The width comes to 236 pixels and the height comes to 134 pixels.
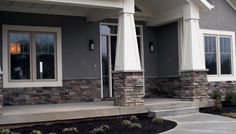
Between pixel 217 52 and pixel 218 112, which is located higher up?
pixel 217 52

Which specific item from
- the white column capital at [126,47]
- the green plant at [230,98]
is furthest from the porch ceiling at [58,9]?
the green plant at [230,98]

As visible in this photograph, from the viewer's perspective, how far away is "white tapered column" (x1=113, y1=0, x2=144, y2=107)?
1104 centimetres

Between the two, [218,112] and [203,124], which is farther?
[218,112]

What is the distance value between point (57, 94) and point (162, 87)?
4.34 m

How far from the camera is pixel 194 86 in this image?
12539mm

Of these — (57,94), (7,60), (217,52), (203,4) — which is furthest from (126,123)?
(217,52)

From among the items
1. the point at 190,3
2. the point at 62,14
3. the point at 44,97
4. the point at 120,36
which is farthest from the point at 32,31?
the point at 190,3

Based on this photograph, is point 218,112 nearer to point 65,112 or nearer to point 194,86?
point 194,86

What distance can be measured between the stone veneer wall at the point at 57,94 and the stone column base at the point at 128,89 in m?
2.04

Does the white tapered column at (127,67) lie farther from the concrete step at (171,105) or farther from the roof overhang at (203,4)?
the roof overhang at (203,4)

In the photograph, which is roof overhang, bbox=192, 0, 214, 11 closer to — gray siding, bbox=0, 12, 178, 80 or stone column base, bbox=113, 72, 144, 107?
gray siding, bbox=0, 12, 178, 80

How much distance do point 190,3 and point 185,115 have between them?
3.80m

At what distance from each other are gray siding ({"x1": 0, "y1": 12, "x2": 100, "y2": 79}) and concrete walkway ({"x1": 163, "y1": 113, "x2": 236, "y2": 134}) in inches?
149

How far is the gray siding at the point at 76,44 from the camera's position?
498 inches
